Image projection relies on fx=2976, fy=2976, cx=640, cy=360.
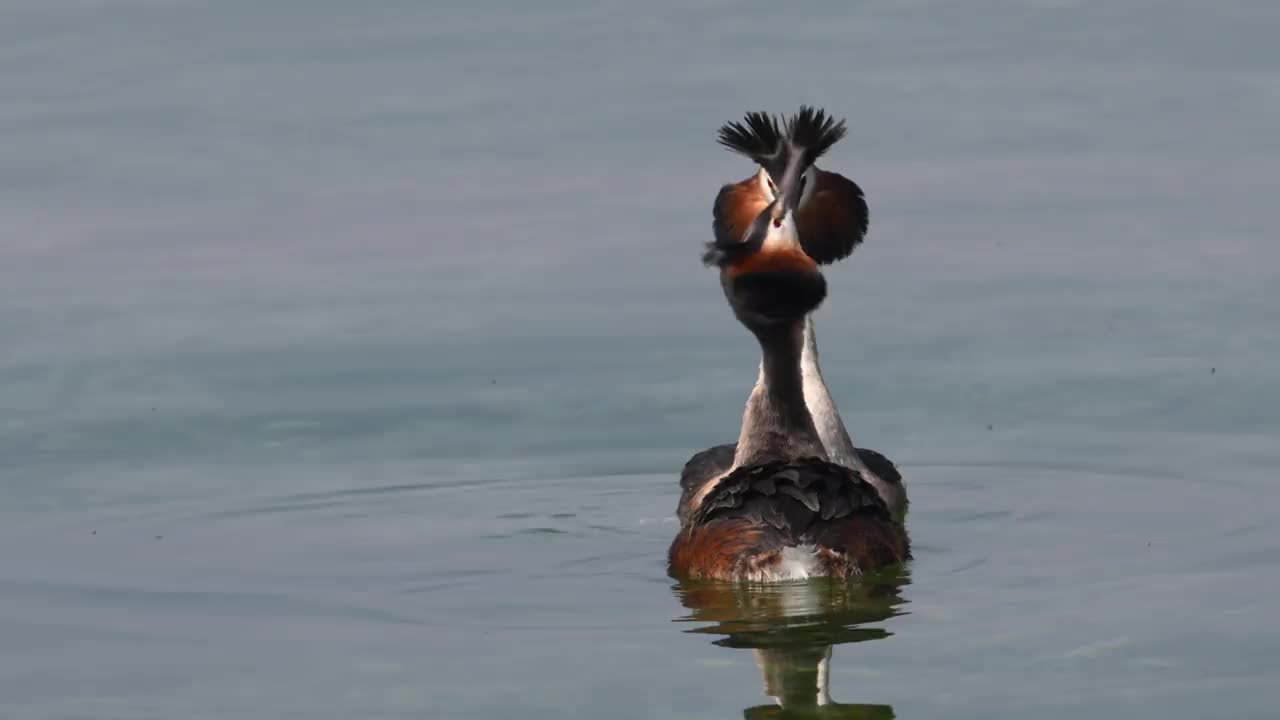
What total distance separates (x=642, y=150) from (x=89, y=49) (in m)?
6.29

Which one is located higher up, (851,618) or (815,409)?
(815,409)

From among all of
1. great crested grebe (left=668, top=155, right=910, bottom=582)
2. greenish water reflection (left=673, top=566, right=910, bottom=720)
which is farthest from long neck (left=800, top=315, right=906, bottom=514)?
greenish water reflection (left=673, top=566, right=910, bottom=720)

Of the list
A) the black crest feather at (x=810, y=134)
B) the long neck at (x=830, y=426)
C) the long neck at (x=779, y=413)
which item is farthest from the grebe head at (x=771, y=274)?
the black crest feather at (x=810, y=134)

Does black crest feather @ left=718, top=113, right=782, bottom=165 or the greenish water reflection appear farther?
black crest feather @ left=718, top=113, right=782, bottom=165

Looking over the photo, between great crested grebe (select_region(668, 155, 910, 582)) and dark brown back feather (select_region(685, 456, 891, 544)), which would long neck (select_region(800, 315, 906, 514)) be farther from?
dark brown back feather (select_region(685, 456, 891, 544))

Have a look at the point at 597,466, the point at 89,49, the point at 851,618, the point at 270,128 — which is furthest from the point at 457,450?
the point at 89,49

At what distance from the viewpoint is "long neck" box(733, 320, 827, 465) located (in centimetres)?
1432

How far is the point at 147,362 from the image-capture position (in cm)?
1783

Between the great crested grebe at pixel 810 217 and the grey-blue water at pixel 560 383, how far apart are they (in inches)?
14.2

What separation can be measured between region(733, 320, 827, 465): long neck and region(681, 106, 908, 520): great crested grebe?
215mm

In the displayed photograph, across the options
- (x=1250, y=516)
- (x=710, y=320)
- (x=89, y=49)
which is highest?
(x=89, y=49)

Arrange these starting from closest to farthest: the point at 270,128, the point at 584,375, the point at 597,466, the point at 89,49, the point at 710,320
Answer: the point at 597,466
the point at 584,375
the point at 710,320
the point at 270,128
the point at 89,49

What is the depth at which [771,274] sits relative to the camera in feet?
45.2

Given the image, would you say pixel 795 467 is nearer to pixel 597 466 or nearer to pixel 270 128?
pixel 597 466
